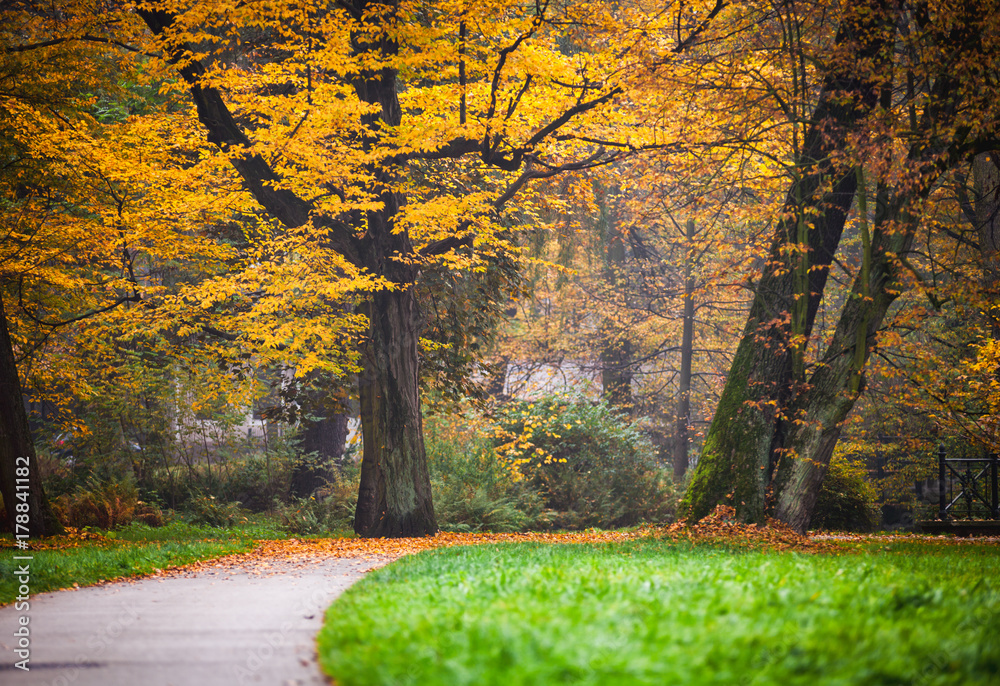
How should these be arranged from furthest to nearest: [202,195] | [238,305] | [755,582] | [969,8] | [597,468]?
[597,468] < [238,305] < [202,195] < [969,8] < [755,582]

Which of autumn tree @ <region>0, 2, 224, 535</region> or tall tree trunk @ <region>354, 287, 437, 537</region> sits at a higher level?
autumn tree @ <region>0, 2, 224, 535</region>

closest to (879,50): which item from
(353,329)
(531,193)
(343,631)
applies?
(531,193)

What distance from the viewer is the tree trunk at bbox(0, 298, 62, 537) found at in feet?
37.8

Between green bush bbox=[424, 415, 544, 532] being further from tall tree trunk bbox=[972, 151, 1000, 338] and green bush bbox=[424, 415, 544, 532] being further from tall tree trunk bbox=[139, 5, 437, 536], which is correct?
tall tree trunk bbox=[972, 151, 1000, 338]

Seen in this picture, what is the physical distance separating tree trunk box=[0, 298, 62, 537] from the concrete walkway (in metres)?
4.98

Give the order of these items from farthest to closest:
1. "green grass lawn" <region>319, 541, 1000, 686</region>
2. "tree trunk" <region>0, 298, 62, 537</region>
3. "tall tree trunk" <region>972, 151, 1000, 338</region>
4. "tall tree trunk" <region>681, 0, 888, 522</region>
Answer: "tall tree trunk" <region>681, 0, 888, 522</region> < "tree trunk" <region>0, 298, 62, 537</region> < "tall tree trunk" <region>972, 151, 1000, 338</region> < "green grass lawn" <region>319, 541, 1000, 686</region>

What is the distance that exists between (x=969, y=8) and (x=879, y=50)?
1.37 m

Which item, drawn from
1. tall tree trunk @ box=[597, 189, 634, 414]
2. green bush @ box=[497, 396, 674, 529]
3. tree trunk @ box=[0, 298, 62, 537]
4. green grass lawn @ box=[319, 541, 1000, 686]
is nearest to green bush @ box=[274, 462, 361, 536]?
green bush @ box=[497, 396, 674, 529]

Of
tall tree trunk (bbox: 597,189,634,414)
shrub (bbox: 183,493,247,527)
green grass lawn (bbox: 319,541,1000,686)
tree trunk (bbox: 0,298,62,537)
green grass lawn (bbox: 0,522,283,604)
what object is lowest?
shrub (bbox: 183,493,247,527)

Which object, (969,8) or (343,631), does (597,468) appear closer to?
(969,8)

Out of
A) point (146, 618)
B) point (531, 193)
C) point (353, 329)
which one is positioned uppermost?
point (531, 193)

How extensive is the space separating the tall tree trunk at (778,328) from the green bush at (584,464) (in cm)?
669

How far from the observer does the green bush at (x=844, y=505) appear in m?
Answer: 15.9

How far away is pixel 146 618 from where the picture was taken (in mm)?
6008
